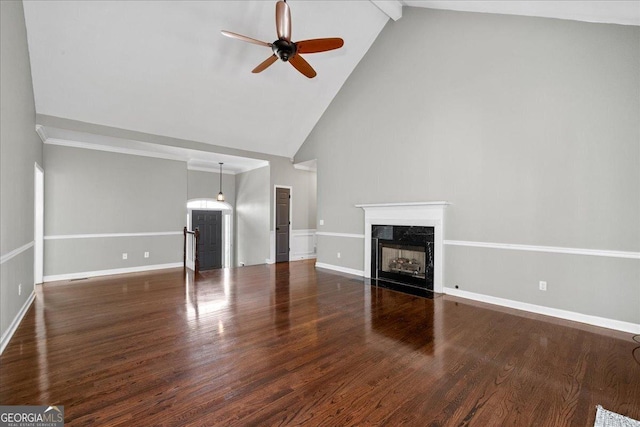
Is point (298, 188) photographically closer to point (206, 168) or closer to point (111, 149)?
point (206, 168)

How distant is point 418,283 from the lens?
4.95m

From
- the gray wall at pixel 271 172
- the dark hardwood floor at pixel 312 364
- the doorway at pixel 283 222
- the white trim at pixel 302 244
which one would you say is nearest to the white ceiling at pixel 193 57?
the gray wall at pixel 271 172

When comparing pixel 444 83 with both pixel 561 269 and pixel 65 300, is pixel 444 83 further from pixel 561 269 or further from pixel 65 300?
pixel 65 300

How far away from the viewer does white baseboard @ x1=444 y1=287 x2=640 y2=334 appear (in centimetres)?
315

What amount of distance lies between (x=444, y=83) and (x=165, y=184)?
6243 mm

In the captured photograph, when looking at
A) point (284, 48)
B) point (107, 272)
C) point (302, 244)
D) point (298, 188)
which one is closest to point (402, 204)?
point (284, 48)

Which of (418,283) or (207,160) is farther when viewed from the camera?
(207,160)

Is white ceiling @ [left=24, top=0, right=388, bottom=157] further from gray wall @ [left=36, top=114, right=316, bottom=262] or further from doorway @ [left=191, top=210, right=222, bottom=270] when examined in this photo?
doorway @ [left=191, top=210, right=222, bottom=270]

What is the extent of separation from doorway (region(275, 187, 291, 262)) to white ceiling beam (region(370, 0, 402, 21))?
4.49 metres

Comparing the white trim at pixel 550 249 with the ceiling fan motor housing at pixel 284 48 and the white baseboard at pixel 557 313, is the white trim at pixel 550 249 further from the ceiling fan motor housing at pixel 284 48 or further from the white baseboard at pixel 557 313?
the ceiling fan motor housing at pixel 284 48

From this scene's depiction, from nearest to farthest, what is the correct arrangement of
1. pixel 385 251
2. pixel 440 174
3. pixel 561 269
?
pixel 561 269
pixel 440 174
pixel 385 251

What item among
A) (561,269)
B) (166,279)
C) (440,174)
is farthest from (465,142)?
(166,279)

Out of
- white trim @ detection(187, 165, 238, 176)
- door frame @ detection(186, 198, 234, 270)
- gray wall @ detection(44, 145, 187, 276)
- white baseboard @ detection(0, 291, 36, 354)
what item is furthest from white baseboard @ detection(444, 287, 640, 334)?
white trim @ detection(187, 165, 238, 176)

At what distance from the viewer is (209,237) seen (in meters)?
9.03
